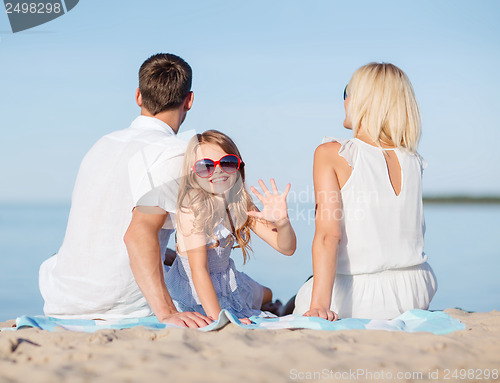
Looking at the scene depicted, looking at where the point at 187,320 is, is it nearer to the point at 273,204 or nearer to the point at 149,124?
the point at 273,204

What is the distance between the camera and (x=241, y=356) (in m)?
2.78

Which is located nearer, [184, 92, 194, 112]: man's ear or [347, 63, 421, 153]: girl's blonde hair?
[347, 63, 421, 153]: girl's blonde hair

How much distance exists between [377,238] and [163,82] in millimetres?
1776

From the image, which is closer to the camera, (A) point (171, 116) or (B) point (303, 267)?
(A) point (171, 116)

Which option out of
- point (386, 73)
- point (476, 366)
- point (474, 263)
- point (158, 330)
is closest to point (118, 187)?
point (158, 330)

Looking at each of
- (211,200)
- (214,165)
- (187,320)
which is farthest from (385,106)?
(187,320)

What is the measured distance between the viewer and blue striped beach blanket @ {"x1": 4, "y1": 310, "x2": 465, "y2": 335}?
3.38m

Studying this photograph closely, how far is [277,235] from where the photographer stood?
156 inches

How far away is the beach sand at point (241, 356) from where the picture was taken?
2568 mm

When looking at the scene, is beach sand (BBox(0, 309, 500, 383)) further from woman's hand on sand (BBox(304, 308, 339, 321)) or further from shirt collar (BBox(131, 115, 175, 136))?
shirt collar (BBox(131, 115, 175, 136))

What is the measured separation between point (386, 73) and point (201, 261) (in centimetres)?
171

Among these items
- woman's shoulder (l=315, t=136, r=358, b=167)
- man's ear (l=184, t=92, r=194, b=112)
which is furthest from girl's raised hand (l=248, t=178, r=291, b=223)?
man's ear (l=184, t=92, r=194, b=112)

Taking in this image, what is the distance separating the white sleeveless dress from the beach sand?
0.55 metres

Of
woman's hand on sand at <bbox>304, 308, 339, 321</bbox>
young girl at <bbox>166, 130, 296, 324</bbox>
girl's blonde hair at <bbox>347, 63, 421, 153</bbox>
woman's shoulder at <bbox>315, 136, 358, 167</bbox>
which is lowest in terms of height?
woman's hand on sand at <bbox>304, 308, 339, 321</bbox>
